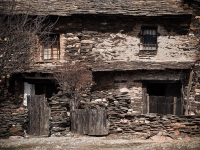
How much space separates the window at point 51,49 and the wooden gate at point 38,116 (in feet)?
12.3

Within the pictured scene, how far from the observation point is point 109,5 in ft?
49.9

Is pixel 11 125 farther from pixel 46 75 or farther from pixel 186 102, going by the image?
pixel 186 102

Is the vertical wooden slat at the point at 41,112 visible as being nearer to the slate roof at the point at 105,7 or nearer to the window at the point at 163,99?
the slate roof at the point at 105,7

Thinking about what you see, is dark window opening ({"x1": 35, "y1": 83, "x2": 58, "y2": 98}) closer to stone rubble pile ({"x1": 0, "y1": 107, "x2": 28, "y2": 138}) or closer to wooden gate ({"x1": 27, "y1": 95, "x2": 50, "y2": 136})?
wooden gate ({"x1": 27, "y1": 95, "x2": 50, "y2": 136})

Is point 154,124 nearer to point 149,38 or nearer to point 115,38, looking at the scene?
point 115,38

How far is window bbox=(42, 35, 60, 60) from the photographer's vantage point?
15234 mm

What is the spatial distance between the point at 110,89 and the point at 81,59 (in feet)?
6.83

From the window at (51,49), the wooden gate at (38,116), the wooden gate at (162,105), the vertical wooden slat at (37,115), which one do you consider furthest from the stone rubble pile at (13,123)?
the wooden gate at (162,105)

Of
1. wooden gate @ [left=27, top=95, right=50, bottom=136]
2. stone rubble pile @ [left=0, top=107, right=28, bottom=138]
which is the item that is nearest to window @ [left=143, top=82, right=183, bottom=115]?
wooden gate @ [left=27, top=95, right=50, bottom=136]

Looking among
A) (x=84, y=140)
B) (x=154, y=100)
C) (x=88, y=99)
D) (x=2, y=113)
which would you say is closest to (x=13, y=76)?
(x=2, y=113)

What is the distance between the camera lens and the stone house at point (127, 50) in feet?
47.1

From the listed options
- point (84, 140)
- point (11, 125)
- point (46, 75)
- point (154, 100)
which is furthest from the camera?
point (46, 75)

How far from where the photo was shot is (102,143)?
9969mm

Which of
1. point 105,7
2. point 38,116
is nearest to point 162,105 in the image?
point 38,116
